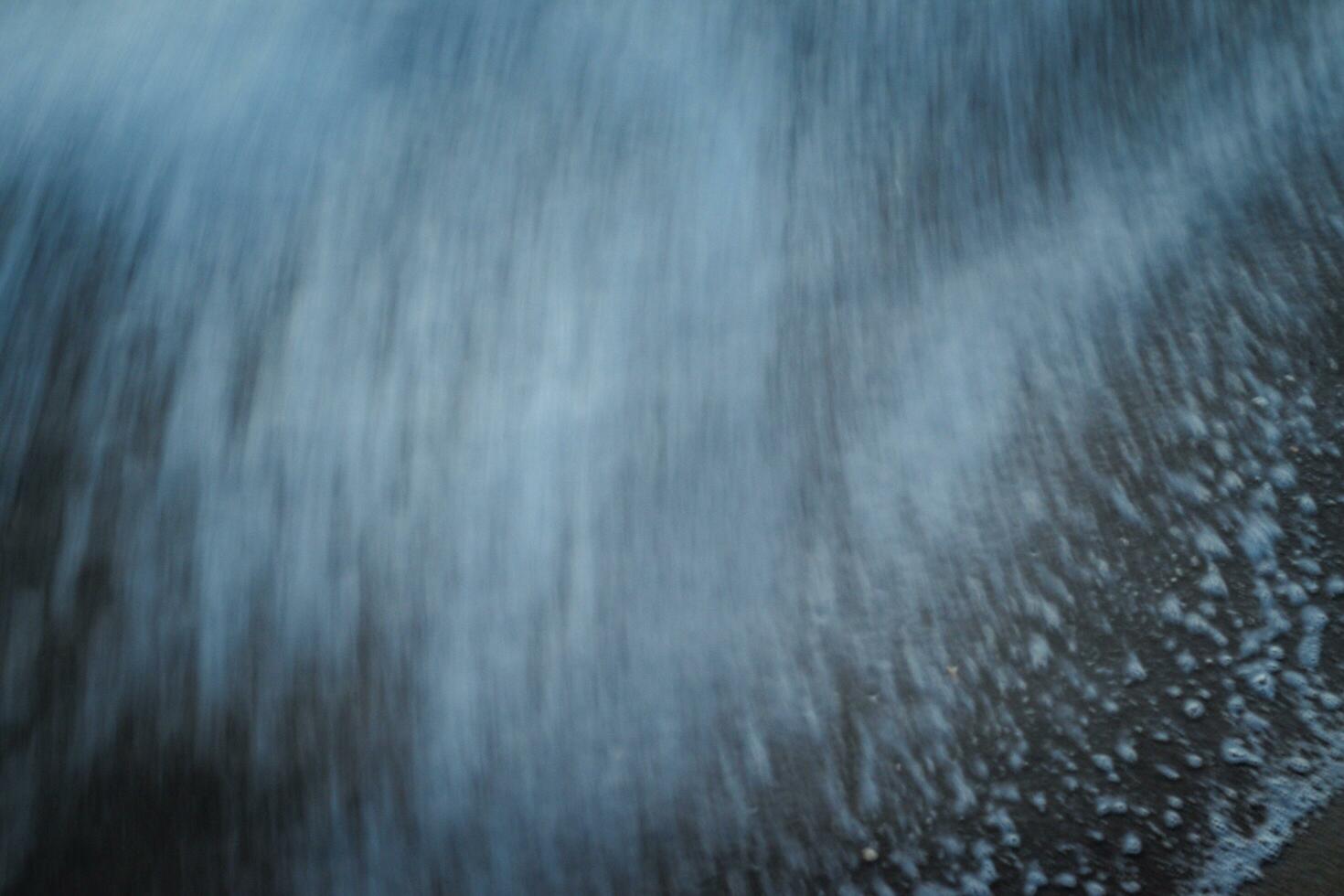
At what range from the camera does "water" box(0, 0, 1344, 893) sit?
70cm

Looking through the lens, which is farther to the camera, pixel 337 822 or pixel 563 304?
pixel 563 304

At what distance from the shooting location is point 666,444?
0.86 metres

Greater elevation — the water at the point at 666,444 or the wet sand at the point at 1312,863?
the water at the point at 666,444

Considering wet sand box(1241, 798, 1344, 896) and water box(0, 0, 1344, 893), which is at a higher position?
water box(0, 0, 1344, 893)

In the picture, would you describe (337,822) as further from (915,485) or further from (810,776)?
(915,485)

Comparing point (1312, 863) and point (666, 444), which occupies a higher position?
point (666, 444)

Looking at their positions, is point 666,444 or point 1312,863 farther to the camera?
point 666,444

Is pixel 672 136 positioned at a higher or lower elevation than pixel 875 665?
higher

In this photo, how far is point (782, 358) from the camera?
2.94 ft

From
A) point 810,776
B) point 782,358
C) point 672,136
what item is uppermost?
point 672,136

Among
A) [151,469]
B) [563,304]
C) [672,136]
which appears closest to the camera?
[151,469]

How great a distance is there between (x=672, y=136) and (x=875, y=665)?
58 cm

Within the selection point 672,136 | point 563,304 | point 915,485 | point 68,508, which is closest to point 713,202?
point 672,136

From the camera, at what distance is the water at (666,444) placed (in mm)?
695
